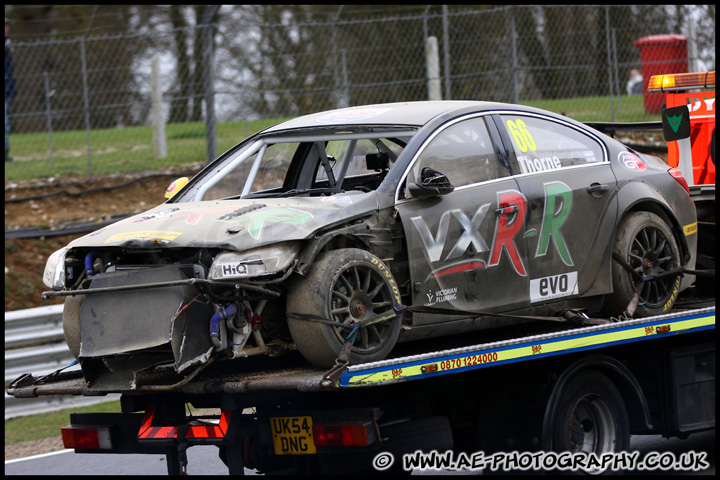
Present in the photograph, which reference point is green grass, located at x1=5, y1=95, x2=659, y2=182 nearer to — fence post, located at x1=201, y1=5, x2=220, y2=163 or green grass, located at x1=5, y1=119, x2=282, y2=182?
green grass, located at x1=5, y1=119, x2=282, y2=182

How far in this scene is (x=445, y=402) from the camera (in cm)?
594

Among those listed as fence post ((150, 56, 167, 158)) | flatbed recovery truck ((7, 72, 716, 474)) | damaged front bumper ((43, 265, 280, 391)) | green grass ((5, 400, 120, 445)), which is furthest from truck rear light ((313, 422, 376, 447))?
fence post ((150, 56, 167, 158))

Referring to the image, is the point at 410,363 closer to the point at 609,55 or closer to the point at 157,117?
the point at 157,117

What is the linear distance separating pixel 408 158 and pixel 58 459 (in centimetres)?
436

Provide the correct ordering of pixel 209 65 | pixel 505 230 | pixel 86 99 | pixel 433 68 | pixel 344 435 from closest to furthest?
pixel 344 435 < pixel 505 230 < pixel 209 65 < pixel 86 99 < pixel 433 68

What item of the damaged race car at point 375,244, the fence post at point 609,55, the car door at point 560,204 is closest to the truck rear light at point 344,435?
the damaged race car at point 375,244

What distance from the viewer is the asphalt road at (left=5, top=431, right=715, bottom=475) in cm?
770

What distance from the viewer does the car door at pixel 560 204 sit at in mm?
6531

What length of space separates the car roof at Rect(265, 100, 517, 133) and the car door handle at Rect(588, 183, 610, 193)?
782 millimetres

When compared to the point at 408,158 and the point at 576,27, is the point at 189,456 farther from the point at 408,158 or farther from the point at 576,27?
the point at 576,27

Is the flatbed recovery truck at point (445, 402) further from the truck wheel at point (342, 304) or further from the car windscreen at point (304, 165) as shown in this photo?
the car windscreen at point (304, 165)

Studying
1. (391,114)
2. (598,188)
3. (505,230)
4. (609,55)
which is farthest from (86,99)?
(505,230)

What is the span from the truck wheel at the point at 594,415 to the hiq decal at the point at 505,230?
31.4 inches

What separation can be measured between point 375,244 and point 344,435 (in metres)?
1.21
